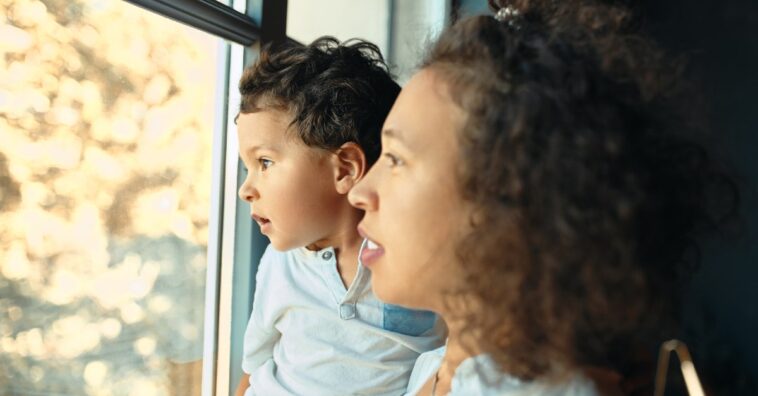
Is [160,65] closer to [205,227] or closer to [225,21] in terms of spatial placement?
[225,21]

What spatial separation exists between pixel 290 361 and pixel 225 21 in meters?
0.68

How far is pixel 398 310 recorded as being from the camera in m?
1.29

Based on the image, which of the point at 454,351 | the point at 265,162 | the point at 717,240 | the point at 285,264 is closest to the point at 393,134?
the point at 454,351

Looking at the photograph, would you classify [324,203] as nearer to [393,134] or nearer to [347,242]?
[347,242]

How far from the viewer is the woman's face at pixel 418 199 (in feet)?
2.95

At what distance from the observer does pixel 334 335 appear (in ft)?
4.27

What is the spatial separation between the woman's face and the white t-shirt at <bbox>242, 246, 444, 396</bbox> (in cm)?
32

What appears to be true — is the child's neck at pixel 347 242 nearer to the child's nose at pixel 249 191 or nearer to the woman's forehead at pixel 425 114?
the child's nose at pixel 249 191

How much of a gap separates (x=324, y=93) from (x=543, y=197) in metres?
0.59

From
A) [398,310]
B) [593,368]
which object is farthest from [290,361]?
[593,368]

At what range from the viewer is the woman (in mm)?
792

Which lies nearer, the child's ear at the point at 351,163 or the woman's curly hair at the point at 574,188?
the woman's curly hair at the point at 574,188

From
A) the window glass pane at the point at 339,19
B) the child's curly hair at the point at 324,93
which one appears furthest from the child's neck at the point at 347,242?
the window glass pane at the point at 339,19

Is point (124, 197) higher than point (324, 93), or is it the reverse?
point (324, 93)
